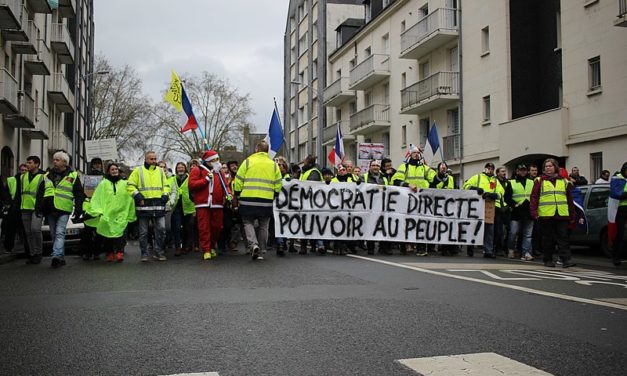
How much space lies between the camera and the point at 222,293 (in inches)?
292

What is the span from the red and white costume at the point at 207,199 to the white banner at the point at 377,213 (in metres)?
1.50

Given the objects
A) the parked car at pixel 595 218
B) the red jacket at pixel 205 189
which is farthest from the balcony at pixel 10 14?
the parked car at pixel 595 218

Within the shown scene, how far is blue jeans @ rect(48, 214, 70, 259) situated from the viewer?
1123 cm

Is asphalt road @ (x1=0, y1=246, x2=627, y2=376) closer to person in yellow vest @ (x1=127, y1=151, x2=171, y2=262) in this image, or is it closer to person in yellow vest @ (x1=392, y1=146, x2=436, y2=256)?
person in yellow vest @ (x1=127, y1=151, x2=171, y2=262)

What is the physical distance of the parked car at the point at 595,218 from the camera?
15312 millimetres

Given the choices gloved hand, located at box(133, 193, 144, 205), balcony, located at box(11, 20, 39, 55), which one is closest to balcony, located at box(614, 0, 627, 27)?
gloved hand, located at box(133, 193, 144, 205)

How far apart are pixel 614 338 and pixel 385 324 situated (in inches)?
70.8

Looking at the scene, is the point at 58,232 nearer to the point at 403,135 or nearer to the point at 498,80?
the point at 498,80

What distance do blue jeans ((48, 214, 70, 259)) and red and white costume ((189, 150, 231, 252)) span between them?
228 cm

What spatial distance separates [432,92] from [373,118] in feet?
31.0

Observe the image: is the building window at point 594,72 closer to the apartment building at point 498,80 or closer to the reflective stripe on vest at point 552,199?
the apartment building at point 498,80

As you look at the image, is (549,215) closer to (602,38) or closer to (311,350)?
(311,350)

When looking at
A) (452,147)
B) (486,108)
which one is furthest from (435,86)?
(486,108)

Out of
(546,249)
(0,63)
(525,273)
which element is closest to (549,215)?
(546,249)
